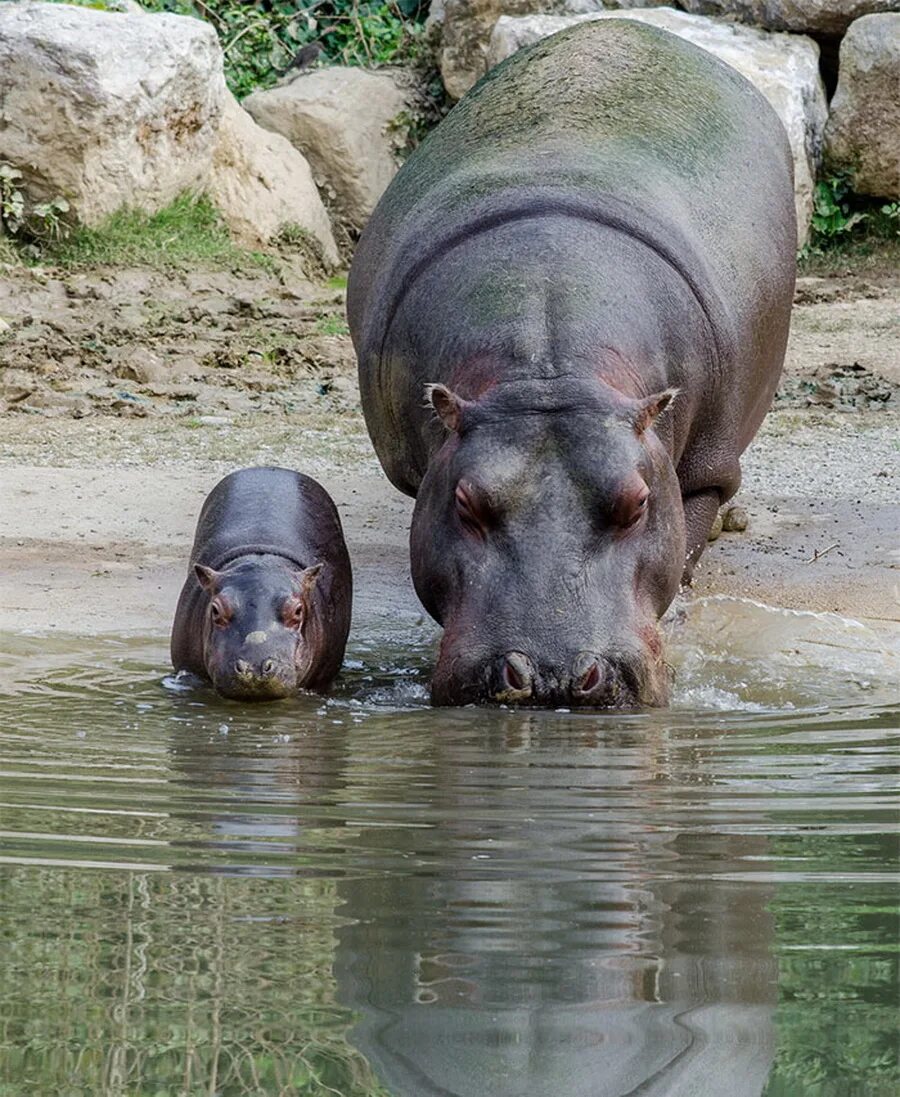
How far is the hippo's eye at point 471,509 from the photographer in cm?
469

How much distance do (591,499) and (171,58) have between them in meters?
7.58

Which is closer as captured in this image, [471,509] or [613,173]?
[471,509]

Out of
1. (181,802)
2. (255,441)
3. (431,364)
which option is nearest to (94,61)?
(255,441)

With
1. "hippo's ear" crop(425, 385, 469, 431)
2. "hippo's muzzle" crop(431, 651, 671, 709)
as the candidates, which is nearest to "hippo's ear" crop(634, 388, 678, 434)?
"hippo's ear" crop(425, 385, 469, 431)

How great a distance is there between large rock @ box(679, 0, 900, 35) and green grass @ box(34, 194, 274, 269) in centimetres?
358

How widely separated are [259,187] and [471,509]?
8.12 meters

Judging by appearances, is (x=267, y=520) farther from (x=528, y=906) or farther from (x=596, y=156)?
(x=528, y=906)

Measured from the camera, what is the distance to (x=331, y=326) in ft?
35.6

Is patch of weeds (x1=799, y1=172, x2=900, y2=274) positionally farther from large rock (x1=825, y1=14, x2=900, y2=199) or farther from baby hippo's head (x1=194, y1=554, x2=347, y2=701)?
baby hippo's head (x1=194, y1=554, x2=347, y2=701)

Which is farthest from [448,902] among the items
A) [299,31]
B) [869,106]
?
[299,31]

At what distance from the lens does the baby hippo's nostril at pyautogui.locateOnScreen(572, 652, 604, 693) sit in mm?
4434

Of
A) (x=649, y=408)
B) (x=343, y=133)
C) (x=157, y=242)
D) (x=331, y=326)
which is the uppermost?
(x=649, y=408)

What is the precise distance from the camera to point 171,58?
1151 centimetres

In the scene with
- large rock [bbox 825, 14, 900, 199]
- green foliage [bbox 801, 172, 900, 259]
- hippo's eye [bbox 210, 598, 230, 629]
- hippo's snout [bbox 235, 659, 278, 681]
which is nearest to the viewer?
hippo's snout [bbox 235, 659, 278, 681]
